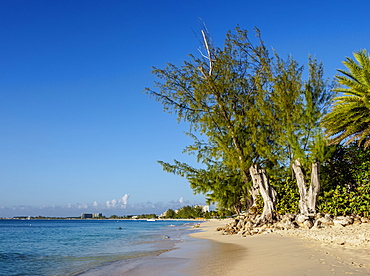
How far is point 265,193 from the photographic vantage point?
21.1m

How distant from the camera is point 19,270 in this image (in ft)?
44.0

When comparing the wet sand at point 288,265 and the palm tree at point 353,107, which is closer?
the wet sand at point 288,265

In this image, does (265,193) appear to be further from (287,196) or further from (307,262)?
(307,262)

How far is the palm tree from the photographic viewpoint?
1439 centimetres

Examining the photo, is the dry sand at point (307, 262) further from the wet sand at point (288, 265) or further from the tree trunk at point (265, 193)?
the tree trunk at point (265, 193)

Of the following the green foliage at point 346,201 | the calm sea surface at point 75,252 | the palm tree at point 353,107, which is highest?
the palm tree at point 353,107

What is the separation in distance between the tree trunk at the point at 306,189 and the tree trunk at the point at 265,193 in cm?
233

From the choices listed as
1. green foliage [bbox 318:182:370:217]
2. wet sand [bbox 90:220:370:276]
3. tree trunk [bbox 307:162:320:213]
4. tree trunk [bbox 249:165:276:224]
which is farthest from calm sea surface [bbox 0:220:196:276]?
green foliage [bbox 318:182:370:217]

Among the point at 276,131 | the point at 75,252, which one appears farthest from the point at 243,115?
the point at 75,252

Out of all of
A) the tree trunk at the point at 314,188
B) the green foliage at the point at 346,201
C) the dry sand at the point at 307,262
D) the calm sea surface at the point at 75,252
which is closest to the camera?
the dry sand at the point at 307,262

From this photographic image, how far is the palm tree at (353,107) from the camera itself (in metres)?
14.4

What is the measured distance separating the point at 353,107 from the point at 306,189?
6.16 meters

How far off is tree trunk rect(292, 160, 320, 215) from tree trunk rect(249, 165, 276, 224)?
233cm

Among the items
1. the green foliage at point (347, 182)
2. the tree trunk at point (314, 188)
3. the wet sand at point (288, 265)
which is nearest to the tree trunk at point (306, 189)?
the tree trunk at point (314, 188)
